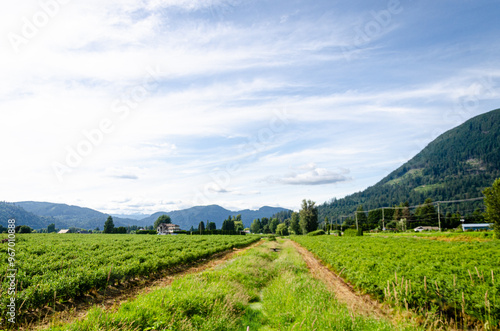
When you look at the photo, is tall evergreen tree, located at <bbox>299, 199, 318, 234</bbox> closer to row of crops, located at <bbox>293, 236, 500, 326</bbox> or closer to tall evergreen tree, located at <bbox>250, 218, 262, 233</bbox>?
tall evergreen tree, located at <bbox>250, 218, 262, 233</bbox>

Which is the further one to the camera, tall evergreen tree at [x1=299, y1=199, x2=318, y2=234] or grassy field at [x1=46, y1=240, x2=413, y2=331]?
tall evergreen tree at [x1=299, y1=199, x2=318, y2=234]

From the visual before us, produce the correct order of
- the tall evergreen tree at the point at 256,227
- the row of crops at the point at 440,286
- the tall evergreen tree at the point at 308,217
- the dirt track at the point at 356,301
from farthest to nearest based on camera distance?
the tall evergreen tree at the point at 256,227, the tall evergreen tree at the point at 308,217, the dirt track at the point at 356,301, the row of crops at the point at 440,286

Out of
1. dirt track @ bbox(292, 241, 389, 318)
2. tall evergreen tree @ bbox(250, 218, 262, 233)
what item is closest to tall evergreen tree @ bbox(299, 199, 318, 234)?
tall evergreen tree @ bbox(250, 218, 262, 233)

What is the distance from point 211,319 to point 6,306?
6310 millimetres

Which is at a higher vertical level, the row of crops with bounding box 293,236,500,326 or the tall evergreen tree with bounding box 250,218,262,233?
the row of crops with bounding box 293,236,500,326

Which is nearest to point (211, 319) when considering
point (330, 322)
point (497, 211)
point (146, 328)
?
point (146, 328)

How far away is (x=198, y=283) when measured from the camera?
10914 mm

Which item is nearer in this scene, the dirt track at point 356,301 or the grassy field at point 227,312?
the grassy field at point 227,312

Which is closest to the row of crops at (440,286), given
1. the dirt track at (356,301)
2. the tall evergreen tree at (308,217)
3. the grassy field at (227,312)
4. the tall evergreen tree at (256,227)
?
the dirt track at (356,301)

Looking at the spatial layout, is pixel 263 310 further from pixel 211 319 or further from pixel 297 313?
pixel 211 319

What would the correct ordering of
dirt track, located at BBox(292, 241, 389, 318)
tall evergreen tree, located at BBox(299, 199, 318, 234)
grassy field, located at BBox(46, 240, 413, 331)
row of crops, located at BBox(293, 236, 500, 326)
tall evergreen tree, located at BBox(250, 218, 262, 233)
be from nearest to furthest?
grassy field, located at BBox(46, 240, 413, 331) → row of crops, located at BBox(293, 236, 500, 326) → dirt track, located at BBox(292, 241, 389, 318) → tall evergreen tree, located at BBox(299, 199, 318, 234) → tall evergreen tree, located at BBox(250, 218, 262, 233)

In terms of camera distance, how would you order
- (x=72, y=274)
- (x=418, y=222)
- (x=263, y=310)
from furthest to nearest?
(x=418, y=222) → (x=72, y=274) → (x=263, y=310)

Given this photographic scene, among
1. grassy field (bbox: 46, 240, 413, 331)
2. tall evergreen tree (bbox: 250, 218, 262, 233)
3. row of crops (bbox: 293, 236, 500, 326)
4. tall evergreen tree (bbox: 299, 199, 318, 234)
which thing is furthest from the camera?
tall evergreen tree (bbox: 250, 218, 262, 233)

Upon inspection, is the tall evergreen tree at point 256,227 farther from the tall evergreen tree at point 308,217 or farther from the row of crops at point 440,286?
the row of crops at point 440,286
